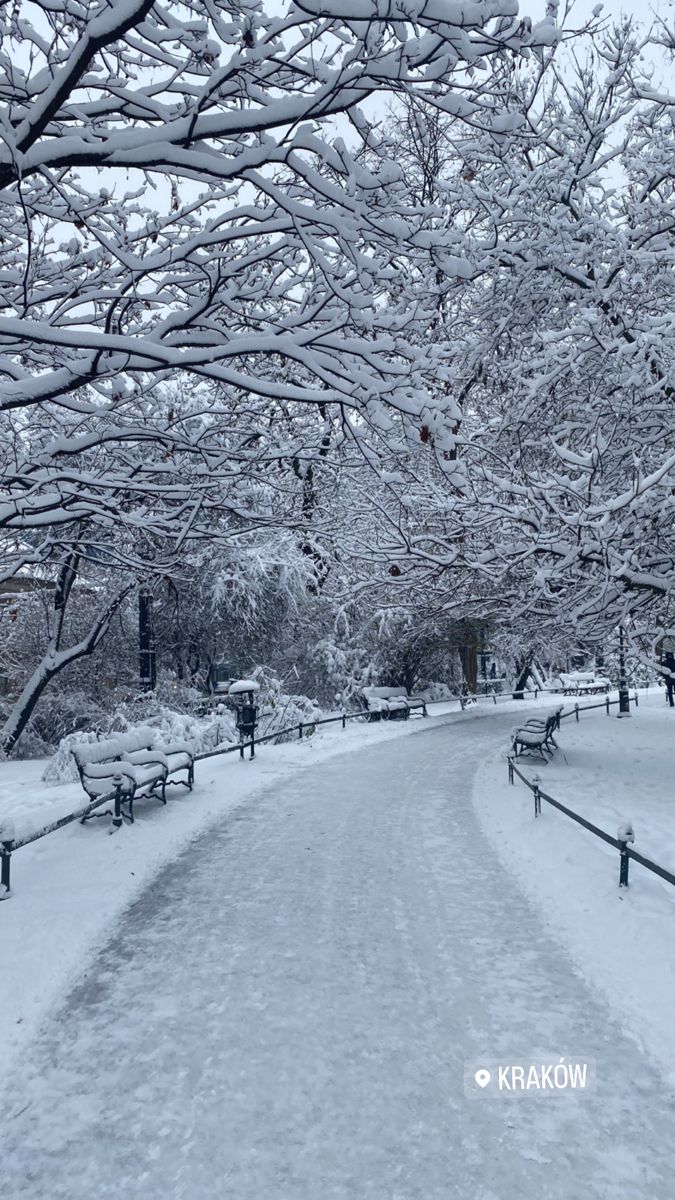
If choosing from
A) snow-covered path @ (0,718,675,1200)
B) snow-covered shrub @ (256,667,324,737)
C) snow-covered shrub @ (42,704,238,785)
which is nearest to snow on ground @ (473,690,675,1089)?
snow-covered path @ (0,718,675,1200)

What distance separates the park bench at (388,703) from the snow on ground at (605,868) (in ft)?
27.8

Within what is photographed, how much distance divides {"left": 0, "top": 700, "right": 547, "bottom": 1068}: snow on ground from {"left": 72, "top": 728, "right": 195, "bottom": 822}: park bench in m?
0.34

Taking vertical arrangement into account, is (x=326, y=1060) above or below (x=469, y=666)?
below

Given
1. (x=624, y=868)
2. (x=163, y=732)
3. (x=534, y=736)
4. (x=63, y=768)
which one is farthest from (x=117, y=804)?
(x=534, y=736)

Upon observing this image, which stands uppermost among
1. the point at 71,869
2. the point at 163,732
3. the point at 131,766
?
the point at 131,766

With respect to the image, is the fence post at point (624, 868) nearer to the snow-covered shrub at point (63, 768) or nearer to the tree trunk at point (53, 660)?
the snow-covered shrub at point (63, 768)

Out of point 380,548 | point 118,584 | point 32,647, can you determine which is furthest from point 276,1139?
point 32,647

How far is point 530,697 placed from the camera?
40438 mm

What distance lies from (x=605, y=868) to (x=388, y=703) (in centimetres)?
1773

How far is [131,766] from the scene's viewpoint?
34.2 ft

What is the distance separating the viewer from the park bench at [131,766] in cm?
1002

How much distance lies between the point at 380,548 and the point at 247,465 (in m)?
4.11

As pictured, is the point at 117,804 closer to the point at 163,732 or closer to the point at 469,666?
the point at 163,732

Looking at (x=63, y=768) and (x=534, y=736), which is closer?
(x=63, y=768)
